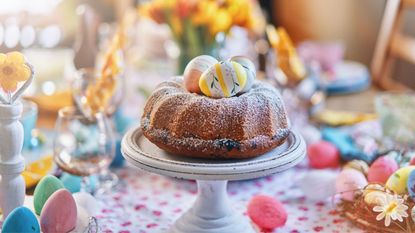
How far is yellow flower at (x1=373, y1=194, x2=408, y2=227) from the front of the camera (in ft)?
3.13

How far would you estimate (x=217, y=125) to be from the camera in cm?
92

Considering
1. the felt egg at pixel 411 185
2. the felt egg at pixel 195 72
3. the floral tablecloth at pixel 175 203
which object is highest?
the felt egg at pixel 195 72

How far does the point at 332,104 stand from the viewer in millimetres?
1701

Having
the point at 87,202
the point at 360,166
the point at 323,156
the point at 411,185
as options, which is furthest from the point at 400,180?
the point at 87,202

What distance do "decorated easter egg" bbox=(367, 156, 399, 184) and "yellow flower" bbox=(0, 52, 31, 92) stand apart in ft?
2.02

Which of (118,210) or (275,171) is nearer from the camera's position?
(275,171)

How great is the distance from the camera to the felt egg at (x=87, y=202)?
3.40 feet

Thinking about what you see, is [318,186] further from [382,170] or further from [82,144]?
[82,144]

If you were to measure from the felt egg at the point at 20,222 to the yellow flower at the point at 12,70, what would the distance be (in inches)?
7.5

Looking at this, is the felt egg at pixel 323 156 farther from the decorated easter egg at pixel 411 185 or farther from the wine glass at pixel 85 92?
the wine glass at pixel 85 92

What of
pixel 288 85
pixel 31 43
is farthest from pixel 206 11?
pixel 31 43

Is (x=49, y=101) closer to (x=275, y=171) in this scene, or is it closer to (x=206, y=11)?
(x=206, y=11)

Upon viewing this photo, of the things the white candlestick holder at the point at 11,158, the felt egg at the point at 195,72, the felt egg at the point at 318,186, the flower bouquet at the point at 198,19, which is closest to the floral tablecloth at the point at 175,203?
the felt egg at the point at 318,186

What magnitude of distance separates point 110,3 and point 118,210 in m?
2.49
